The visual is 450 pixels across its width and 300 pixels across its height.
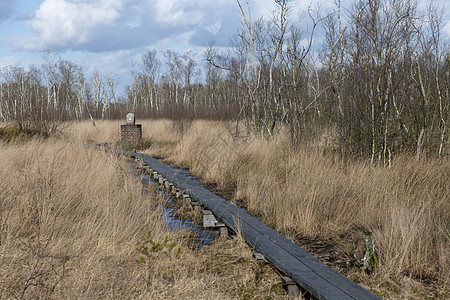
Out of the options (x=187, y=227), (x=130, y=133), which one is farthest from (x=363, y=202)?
(x=130, y=133)

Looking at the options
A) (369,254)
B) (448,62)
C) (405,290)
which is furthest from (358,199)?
(448,62)

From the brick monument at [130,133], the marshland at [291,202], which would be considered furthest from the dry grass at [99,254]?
the brick monument at [130,133]

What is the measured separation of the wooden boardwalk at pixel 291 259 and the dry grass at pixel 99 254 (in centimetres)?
15

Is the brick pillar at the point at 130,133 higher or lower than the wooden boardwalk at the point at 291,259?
higher

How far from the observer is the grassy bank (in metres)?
3.67

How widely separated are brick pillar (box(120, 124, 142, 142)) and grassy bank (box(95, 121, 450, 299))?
22.5ft

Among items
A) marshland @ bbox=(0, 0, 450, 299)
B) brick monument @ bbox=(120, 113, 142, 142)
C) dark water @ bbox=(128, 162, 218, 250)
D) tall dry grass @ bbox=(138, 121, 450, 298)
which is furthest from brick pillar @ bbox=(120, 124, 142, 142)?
dark water @ bbox=(128, 162, 218, 250)

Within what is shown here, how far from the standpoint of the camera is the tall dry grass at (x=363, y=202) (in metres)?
3.68

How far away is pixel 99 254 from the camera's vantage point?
3697 mm

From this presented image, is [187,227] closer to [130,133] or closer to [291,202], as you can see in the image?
[291,202]

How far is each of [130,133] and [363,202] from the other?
1177 centimetres

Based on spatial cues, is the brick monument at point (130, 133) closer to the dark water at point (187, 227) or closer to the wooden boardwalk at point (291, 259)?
the dark water at point (187, 227)

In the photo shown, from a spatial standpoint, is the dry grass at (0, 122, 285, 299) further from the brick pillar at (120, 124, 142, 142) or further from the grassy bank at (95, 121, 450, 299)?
the brick pillar at (120, 124, 142, 142)

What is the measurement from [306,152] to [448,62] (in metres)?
2.70
